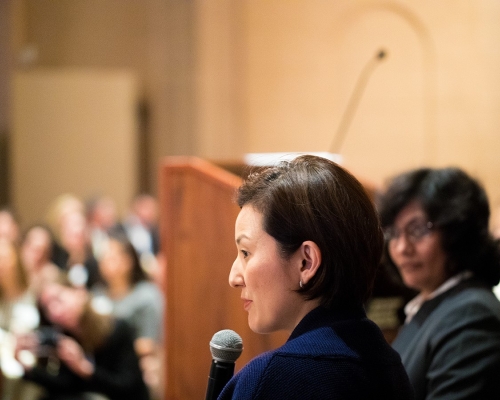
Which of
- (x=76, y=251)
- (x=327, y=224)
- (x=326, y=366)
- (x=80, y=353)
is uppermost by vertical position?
(x=327, y=224)

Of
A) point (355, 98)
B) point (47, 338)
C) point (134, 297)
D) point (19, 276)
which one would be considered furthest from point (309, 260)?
point (355, 98)

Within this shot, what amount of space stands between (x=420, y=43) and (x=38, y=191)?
5532 millimetres

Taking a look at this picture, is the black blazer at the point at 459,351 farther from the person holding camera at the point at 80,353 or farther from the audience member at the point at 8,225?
the audience member at the point at 8,225

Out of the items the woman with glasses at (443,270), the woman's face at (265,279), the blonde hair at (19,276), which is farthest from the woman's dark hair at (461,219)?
the blonde hair at (19,276)

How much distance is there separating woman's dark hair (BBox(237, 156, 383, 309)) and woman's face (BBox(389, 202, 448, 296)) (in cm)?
85

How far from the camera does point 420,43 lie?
8031 millimetres

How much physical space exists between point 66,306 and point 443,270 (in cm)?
250

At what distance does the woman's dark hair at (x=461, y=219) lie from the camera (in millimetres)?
2057

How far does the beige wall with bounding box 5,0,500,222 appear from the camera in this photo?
7895 mm

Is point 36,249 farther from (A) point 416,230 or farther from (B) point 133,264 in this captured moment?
(A) point 416,230

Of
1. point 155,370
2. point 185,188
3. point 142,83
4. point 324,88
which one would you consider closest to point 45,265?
point 155,370

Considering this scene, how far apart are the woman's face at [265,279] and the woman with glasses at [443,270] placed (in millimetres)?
780

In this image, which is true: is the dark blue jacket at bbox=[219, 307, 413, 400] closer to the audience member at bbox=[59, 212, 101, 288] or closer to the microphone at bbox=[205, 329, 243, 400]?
the microphone at bbox=[205, 329, 243, 400]

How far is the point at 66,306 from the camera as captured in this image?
3902 mm
